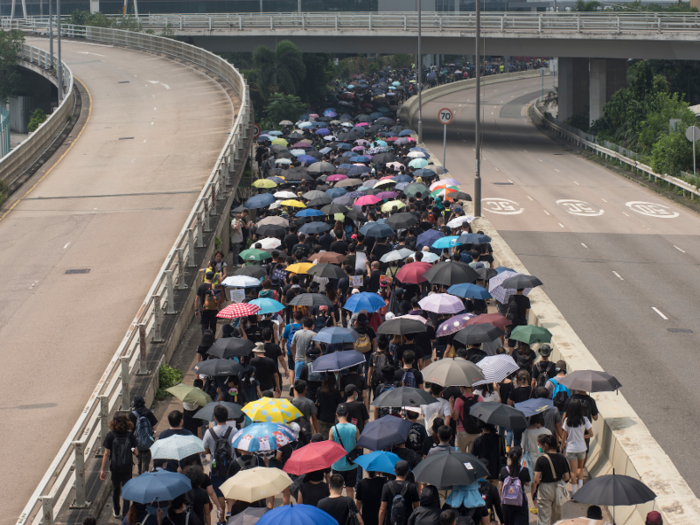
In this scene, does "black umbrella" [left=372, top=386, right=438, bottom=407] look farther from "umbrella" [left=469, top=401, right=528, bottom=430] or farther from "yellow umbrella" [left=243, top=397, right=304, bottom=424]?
"yellow umbrella" [left=243, top=397, right=304, bottom=424]

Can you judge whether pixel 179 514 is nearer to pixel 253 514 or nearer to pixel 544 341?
pixel 253 514

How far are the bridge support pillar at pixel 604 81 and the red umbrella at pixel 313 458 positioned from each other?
53.8 m

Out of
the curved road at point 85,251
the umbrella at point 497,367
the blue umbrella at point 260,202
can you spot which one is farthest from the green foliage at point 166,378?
the blue umbrella at point 260,202

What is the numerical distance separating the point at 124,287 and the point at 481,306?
27.0 ft

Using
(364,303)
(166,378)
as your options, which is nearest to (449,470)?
(364,303)

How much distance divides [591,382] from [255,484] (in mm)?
4610

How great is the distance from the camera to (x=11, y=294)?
1936 cm

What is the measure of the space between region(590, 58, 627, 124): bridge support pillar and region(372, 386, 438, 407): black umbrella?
52175 mm

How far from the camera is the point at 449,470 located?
8555 millimetres

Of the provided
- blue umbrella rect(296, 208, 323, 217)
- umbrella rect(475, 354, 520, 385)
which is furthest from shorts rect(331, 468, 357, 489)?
blue umbrella rect(296, 208, 323, 217)

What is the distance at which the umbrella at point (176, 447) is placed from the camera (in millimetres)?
9500

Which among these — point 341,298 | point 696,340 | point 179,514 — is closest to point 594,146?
point 696,340

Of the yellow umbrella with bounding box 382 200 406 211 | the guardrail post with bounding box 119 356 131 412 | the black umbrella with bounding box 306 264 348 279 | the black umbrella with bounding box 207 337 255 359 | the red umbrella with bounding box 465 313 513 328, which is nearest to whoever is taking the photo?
the black umbrella with bounding box 207 337 255 359

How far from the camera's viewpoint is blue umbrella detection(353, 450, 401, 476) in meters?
8.97
